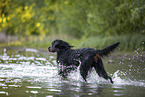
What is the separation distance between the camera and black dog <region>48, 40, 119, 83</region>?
7340 mm

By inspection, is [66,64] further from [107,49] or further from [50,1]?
[50,1]

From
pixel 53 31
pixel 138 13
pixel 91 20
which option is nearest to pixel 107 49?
pixel 138 13

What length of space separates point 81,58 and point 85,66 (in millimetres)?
404

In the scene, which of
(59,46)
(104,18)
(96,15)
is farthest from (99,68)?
(96,15)

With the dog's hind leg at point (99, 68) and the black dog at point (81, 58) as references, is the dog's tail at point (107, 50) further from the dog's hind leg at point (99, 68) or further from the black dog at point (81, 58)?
the dog's hind leg at point (99, 68)

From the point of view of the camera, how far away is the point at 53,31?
57219 millimetres

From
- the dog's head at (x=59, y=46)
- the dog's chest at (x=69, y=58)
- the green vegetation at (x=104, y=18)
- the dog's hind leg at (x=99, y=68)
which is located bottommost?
the dog's hind leg at (x=99, y=68)

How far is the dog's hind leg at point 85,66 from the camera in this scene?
289 inches

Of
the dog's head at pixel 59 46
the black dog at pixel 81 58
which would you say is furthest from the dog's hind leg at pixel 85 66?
the dog's head at pixel 59 46

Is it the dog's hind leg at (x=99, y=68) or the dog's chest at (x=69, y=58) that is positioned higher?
the dog's chest at (x=69, y=58)

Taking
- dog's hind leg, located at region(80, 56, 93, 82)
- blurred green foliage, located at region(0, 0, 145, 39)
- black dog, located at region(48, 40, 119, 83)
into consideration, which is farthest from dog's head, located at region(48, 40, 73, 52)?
blurred green foliage, located at region(0, 0, 145, 39)

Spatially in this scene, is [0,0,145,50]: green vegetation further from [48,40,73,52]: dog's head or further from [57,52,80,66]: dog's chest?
[57,52,80,66]: dog's chest

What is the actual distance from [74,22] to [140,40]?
63.4ft

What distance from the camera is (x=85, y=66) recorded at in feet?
24.1
